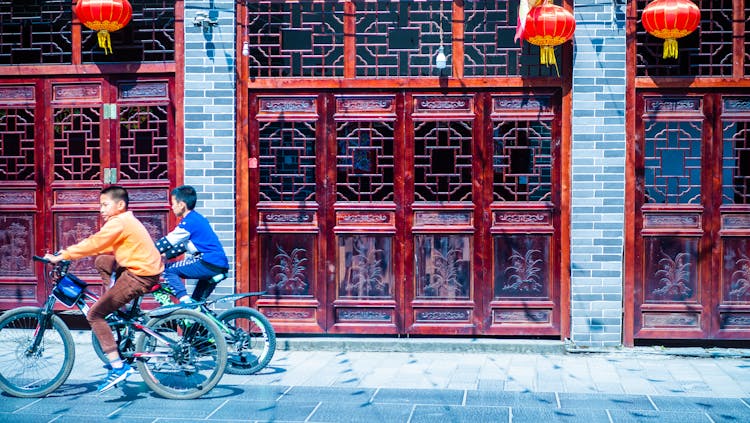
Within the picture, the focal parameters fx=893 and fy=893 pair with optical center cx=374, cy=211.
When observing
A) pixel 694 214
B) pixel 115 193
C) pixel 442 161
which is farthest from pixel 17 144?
pixel 694 214

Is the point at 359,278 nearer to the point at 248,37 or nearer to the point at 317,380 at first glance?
the point at 317,380

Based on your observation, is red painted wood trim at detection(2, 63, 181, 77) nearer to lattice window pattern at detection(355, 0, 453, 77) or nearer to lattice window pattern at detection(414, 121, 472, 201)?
lattice window pattern at detection(355, 0, 453, 77)

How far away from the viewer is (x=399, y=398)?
701cm

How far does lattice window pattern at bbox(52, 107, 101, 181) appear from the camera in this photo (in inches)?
370

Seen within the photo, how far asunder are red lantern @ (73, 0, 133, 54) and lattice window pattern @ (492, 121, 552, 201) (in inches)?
153

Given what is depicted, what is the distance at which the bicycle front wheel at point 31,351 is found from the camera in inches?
269

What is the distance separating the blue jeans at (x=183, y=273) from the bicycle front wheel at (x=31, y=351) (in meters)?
1.14

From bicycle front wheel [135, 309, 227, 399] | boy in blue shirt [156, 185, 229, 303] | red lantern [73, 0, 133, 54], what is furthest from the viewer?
red lantern [73, 0, 133, 54]

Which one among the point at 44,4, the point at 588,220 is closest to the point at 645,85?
the point at 588,220

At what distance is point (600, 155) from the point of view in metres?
8.80

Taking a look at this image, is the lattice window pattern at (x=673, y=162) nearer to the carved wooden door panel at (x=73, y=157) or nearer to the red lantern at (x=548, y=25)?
the red lantern at (x=548, y=25)

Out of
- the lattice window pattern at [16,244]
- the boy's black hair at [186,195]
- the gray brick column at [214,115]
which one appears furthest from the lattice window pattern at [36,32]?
the boy's black hair at [186,195]

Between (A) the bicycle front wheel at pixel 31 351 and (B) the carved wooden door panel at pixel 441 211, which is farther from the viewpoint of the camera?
(B) the carved wooden door panel at pixel 441 211

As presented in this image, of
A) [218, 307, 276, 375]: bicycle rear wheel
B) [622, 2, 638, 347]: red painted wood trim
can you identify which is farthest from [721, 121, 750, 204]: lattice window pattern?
[218, 307, 276, 375]: bicycle rear wheel
